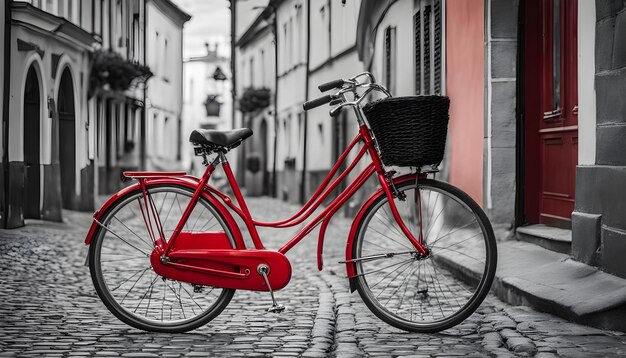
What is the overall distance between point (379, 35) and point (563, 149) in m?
5.70

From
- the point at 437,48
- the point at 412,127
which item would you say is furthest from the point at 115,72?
the point at 412,127

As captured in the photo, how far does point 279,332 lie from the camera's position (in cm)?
518

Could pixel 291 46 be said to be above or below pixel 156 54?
above

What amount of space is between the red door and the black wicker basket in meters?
2.64

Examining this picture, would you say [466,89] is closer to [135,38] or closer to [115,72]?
[135,38]

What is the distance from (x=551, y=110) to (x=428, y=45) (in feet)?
8.42

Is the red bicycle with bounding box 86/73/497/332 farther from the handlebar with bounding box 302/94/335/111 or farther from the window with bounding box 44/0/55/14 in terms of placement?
the window with bounding box 44/0/55/14

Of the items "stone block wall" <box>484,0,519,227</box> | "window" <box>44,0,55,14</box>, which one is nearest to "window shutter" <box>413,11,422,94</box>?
"stone block wall" <box>484,0,519,227</box>

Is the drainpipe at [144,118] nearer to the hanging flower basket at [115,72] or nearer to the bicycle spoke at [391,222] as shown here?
the hanging flower basket at [115,72]

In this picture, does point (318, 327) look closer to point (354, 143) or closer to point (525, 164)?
point (354, 143)

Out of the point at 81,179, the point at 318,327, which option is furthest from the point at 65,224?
the point at 318,327

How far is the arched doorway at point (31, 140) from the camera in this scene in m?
8.02

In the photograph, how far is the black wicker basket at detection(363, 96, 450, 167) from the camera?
478 centimetres

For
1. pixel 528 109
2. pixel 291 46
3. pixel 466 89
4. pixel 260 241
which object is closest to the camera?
pixel 260 241
